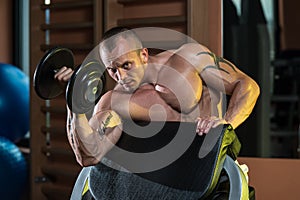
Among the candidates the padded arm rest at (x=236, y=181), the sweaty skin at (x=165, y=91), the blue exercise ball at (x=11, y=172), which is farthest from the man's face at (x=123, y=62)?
the blue exercise ball at (x=11, y=172)

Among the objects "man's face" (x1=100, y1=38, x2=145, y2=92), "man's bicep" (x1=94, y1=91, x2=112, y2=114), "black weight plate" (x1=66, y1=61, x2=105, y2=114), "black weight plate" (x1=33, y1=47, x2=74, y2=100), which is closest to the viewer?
"black weight plate" (x1=66, y1=61, x2=105, y2=114)

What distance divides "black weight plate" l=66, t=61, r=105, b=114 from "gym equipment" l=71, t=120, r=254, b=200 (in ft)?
0.72

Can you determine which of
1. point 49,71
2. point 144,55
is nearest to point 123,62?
point 144,55

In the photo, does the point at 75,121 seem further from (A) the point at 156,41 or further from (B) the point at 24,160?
(B) the point at 24,160

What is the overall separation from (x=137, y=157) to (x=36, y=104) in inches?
64.5

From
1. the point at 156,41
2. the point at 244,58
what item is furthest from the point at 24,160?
the point at 244,58

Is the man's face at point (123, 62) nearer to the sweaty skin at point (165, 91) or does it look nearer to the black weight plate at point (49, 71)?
the sweaty skin at point (165, 91)

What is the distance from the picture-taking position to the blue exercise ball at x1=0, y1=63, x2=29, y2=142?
3.53 meters

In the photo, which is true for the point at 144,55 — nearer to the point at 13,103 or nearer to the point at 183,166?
the point at 183,166

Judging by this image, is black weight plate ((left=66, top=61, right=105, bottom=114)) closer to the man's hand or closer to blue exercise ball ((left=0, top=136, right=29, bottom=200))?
the man's hand

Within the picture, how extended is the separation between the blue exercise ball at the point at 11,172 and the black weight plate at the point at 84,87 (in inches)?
61.7

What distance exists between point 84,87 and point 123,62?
294mm

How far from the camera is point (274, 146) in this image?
2.64 metres

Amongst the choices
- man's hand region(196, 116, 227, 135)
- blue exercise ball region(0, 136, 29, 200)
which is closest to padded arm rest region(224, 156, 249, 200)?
man's hand region(196, 116, 227, 135)
